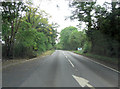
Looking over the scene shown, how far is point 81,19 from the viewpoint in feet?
77.4

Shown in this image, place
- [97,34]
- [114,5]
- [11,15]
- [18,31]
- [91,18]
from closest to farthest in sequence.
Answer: [11,15], [114,5], [18,31], [97,34], [91,18]

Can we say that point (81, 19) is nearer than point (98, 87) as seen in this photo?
No

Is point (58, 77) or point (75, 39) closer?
point (58, 77)

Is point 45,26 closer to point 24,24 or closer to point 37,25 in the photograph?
point 37,25

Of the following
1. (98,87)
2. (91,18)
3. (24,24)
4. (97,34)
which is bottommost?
(98,87)

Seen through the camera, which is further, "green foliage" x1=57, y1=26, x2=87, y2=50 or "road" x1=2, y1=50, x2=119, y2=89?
"green foliage" x1=57, y1=26, x2=87, y2=50

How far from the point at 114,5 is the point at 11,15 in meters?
13.0

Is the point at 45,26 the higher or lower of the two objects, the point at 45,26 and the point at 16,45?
the higher

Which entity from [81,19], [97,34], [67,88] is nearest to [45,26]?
[81,19]

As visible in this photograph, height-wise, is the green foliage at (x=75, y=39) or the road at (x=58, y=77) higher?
the green foliage at (x=75, y=39)

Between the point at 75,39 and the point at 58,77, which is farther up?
the point at 75,39

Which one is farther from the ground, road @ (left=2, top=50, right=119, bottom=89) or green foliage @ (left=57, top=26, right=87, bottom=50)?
green foliage @ (left=57, top=26, right=87, bottom=50)

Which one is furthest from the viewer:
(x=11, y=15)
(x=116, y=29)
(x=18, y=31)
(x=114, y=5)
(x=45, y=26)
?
(x=45, y=26)

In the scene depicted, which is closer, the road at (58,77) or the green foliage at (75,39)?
the road at (58,77)
